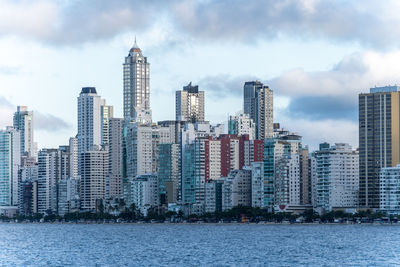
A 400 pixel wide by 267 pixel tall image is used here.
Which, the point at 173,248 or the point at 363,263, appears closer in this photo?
the point at 363,263

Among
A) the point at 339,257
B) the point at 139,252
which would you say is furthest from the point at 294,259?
the point at 139,252

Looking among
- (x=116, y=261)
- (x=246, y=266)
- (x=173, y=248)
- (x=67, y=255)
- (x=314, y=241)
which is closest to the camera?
(x=246, y=266)

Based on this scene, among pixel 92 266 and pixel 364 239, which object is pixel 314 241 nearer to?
pixel 364 239

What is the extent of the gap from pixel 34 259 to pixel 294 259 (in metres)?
35.6

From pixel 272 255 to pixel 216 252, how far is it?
9888mm

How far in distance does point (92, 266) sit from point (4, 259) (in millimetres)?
19546

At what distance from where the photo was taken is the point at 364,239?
18738cm

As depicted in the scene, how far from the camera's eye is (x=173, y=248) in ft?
552

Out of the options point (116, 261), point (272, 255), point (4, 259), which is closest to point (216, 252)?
point (272, 255)

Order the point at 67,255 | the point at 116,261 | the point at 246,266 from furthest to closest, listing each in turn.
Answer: the point at 67,255 < the point at 116,261 < the point at 246,266

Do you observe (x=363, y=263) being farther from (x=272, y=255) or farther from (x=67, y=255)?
(x=67, y=255)

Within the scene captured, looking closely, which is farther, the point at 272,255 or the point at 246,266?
the point at 272,255

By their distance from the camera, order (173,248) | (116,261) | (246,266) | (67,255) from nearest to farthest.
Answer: (246,266) → (116,261) → (67,255) → (173,248)

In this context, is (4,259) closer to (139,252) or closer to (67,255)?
(67,255)
